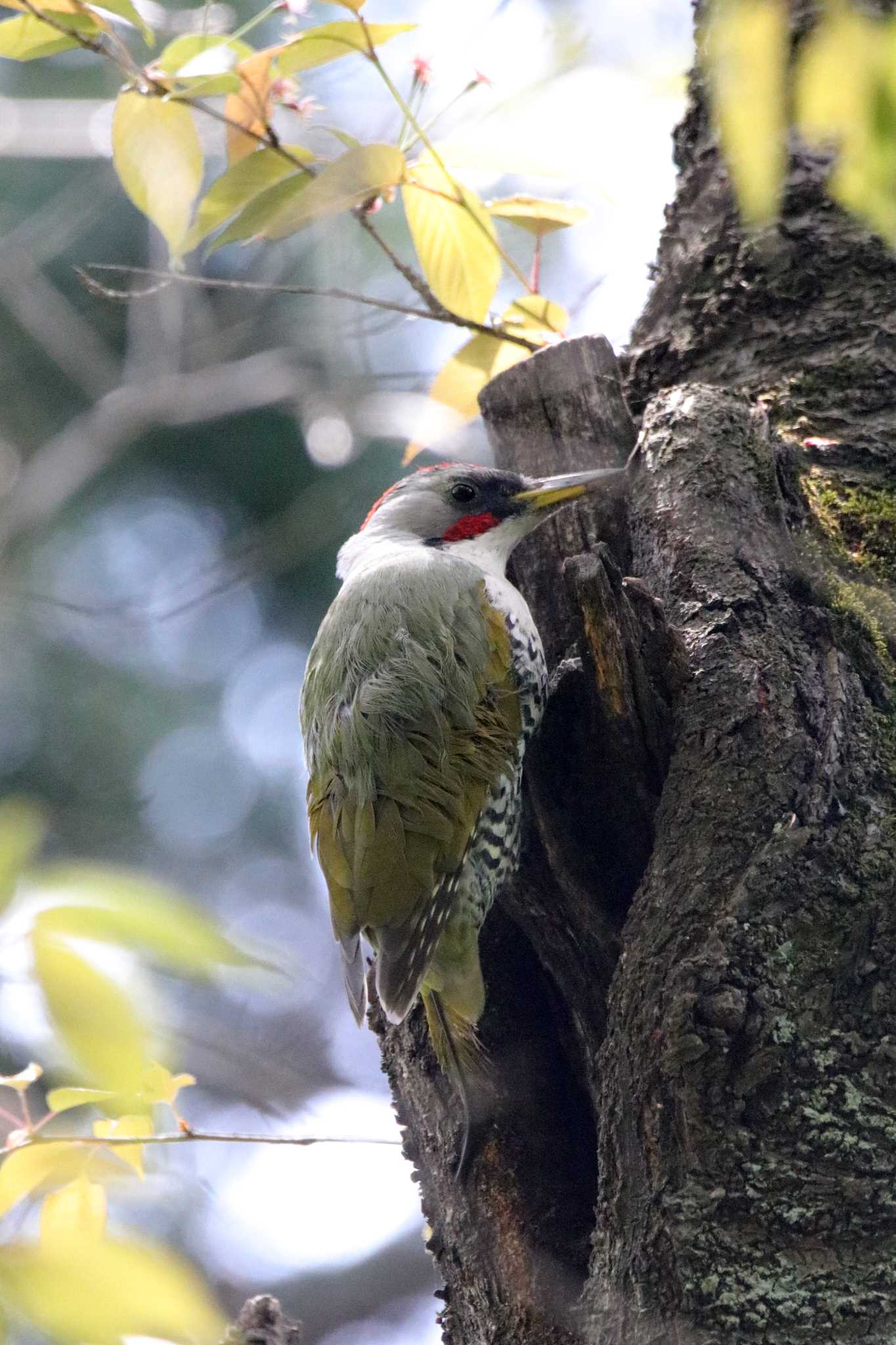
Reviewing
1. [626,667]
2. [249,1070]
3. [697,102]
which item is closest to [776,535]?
[626,667]

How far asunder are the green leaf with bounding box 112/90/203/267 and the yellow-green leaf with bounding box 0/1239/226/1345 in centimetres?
209

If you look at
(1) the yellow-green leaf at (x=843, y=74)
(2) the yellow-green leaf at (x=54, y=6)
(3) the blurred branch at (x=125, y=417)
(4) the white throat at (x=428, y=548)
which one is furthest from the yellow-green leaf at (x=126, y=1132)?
(3) the blurred branch at (x=125, y=417)

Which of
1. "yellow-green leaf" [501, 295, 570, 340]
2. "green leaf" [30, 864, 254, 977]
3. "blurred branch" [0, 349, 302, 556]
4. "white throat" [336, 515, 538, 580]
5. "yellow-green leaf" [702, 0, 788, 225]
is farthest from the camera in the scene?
"blurred branch" [0, 349, 302, 556]

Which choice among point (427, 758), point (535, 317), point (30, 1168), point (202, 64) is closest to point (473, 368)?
point (535, 317)

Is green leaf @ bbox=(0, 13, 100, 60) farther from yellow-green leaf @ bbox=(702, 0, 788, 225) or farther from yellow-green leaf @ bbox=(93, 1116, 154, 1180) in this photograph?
yellow-green leaf @ bbox=(93, 1116, 154, 1180)

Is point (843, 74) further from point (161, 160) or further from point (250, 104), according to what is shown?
point (250, 104)

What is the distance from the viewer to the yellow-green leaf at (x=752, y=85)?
124 cm

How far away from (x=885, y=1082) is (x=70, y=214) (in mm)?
5387

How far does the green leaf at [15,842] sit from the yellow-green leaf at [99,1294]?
1.03 feet

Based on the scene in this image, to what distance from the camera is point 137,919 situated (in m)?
1.13

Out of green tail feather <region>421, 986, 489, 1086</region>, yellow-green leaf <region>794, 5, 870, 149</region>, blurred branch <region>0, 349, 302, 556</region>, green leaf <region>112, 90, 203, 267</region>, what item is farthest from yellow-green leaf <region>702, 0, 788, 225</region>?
blurred branch <region>0, 349, 302, 556</region>

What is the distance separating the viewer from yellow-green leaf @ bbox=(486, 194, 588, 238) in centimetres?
315

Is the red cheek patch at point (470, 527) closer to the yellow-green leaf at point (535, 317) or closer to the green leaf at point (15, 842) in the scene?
the yellow-green leaf at point (535, 317)

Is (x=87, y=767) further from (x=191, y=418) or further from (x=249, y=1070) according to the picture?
(x=249, y=1070)
